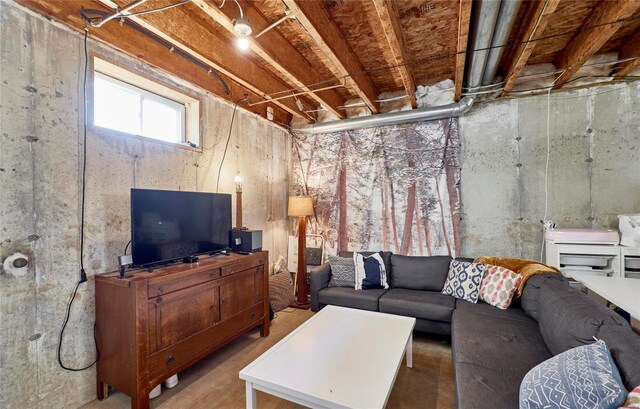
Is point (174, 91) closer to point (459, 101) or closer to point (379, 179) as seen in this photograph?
point (379, 179)

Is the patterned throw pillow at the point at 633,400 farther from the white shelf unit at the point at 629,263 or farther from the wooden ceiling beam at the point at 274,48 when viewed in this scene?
the wooden ceiling beam at the point at 274,48

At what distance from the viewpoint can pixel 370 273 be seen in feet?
10.4

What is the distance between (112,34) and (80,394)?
262 centimetres

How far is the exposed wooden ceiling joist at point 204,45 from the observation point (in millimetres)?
1948

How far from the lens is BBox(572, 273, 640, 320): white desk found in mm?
1634

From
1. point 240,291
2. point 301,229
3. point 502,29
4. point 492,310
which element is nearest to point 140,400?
point 240,291

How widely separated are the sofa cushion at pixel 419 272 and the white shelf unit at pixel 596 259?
105cm

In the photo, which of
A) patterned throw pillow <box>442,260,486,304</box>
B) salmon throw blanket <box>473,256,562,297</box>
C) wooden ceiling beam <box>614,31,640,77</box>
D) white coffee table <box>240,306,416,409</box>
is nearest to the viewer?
white coffee table <box>240,306,416,409</box>

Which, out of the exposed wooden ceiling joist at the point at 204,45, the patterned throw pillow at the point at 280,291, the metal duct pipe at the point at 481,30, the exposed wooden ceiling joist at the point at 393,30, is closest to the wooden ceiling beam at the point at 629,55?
the metal duct pipe at the point at 481,30

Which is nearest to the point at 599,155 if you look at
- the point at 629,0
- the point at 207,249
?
the point at 629,0

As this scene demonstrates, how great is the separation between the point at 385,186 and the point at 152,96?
2890 mm

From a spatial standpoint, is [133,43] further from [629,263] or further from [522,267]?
[629,263]

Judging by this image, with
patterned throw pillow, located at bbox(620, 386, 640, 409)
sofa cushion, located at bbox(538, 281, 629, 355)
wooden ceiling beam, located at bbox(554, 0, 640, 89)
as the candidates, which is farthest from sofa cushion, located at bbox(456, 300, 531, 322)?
wooden ceiling beam, located at bbox(554, 0, 640, 89)

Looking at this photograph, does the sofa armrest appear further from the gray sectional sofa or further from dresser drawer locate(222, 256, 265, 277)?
dresser drawer locate(222, 256, 265, 277)
